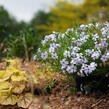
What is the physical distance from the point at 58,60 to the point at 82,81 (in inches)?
15.2

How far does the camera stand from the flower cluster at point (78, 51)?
265cm

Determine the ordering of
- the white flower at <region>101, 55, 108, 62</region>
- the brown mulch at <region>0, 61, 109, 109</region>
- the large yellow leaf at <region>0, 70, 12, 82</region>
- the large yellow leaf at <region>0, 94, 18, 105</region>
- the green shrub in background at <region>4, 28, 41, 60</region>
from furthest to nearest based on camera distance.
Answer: the green shrub in background at <region>4, 28, 41, 60</region>, the large yellow leaf at <region>0, 70, 12, 82</region>, the large yellow leaf at <region>0, 94, 18, 105</region>, the brown mulch at <region>0, 61, 109, 109</region>, the white flower at <region>101, 55, 108, 62</region>

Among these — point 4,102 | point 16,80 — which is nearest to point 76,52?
point 16,80

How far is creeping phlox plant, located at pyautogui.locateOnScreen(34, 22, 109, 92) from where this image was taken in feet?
8.71

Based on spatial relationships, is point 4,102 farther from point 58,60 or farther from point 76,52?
point 76,52

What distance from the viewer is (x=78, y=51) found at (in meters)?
2.82

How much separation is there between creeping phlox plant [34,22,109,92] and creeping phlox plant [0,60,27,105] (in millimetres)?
395

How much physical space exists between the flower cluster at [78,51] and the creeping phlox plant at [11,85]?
359 millimetres

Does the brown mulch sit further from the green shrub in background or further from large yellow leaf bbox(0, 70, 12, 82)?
the green shrub in background

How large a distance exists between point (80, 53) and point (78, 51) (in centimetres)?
15

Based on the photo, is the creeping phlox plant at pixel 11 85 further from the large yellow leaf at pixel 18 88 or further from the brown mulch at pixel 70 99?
the brown mulch at pixel 70 99

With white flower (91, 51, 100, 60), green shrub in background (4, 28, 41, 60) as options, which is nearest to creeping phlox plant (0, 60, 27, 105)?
white flower (91, 51, 100, 60)

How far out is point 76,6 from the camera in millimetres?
14094

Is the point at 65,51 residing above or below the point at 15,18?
below
